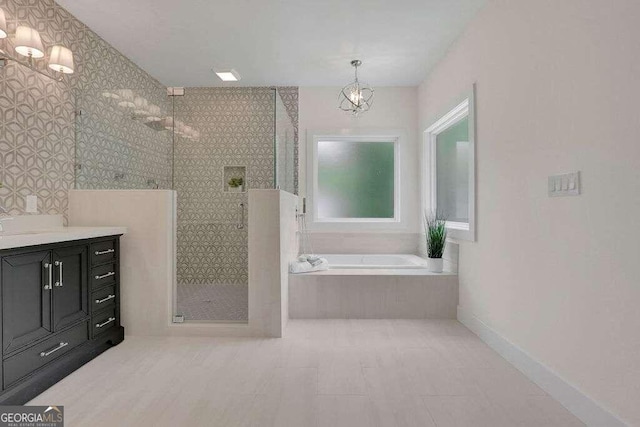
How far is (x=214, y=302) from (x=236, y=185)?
103cm

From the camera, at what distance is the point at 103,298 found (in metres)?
2.94

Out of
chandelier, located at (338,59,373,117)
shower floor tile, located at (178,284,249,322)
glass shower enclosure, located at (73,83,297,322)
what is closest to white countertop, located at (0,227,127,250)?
glass shower enclosure, located at (73,83,297,322)

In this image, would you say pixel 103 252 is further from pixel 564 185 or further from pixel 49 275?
pixel 564 185

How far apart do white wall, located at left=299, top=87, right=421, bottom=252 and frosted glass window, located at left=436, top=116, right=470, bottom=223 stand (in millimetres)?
428

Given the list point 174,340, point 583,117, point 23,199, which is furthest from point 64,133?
point 583,117

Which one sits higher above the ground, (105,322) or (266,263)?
(266,263)

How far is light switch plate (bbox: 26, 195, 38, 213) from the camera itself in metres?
2.76

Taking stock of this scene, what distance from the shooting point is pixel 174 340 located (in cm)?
312

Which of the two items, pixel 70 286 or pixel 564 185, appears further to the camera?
pixel 70 286

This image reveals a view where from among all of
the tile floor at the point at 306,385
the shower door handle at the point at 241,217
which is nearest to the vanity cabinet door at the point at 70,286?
the tile floor at the point at 306,385

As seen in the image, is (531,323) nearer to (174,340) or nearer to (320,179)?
(174,340)

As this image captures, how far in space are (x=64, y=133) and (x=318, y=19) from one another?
7.22 ft

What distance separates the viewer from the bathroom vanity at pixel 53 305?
204 centimetres

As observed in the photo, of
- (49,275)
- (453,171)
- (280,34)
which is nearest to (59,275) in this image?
(49,275)
